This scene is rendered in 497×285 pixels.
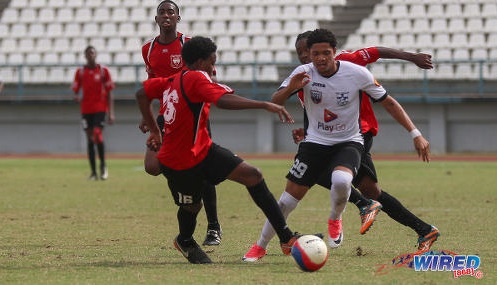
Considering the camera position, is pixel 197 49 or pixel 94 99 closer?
pixel 197 49

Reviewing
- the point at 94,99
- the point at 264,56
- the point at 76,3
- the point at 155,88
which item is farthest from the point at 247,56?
the point at 155,88

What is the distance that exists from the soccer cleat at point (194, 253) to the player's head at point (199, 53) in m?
1.35

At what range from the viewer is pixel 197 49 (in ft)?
24.1

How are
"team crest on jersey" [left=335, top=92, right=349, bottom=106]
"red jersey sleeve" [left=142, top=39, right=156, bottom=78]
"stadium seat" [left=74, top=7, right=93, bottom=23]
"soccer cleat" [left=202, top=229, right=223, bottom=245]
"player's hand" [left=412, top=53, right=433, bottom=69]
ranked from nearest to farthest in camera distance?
"team crest on jersey" [left=335, top=92, right=349, bottom=106] < "player's hand" [left=412, top=53, right=433, bottom=69] < "soccer cleat" [left=202, top=229, right=223, bottom=245] < "red jersey sleeve" [left=142, top=39, right=156, bottom=78] < "stadium seat" [left=74, top=7, right=93, bottom=23]

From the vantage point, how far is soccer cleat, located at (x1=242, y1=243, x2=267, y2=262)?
764 centimetres

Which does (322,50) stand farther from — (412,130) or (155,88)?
(155,88)

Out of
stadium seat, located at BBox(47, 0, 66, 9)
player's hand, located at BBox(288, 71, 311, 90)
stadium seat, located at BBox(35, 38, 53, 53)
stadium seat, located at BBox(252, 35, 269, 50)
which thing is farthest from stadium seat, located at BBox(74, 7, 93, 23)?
player's hand, located at BBox(288, 71, 311, 90)

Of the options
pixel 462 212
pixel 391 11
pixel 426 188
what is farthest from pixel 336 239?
pixel 391 11

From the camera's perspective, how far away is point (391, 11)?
2764cm

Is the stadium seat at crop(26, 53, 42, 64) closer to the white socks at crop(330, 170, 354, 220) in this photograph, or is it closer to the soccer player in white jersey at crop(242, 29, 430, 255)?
the soccer player in white jersey at crop(242, 29, 430, 255)

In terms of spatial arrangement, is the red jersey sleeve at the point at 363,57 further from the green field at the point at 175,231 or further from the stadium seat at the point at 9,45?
the stadium seat at the point at 9,45

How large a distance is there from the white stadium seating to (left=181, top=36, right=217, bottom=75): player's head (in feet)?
59.0

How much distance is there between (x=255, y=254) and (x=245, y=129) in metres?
18.7

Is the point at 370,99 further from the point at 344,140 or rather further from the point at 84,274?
the point at 84,274
